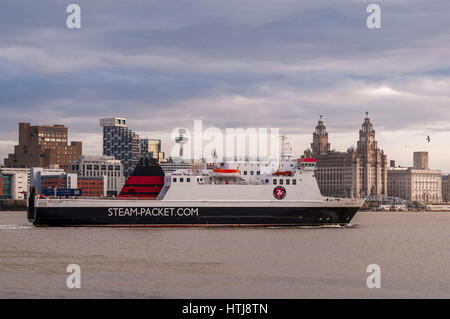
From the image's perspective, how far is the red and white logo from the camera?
57984mm

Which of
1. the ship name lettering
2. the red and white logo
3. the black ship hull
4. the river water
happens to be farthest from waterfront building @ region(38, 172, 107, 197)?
the river water

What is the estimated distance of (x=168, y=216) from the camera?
5731 centimetres

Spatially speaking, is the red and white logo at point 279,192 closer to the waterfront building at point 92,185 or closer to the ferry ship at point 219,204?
the ferry ship at point 219,204

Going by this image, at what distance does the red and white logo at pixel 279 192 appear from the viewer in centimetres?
5798

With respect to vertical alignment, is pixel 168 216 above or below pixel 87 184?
below

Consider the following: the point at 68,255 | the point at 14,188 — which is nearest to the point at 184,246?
the point at 68,255

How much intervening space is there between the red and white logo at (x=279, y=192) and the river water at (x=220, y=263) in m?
3.62

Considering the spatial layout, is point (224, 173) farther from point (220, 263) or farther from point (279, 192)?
point (220, 263)

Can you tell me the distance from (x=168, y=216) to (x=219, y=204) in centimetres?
422

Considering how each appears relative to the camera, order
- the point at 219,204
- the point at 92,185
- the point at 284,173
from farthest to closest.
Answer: the point at 92,185 < the point at 284,173 < the point at 219,204

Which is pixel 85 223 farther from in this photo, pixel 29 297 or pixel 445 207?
pixel 445 207

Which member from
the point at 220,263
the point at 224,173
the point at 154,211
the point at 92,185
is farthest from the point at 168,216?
the point at 92,185

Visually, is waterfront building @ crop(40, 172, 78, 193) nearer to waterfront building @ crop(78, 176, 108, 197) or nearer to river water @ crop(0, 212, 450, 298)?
waterfront building @ crop(78, 176, 108, 197)
